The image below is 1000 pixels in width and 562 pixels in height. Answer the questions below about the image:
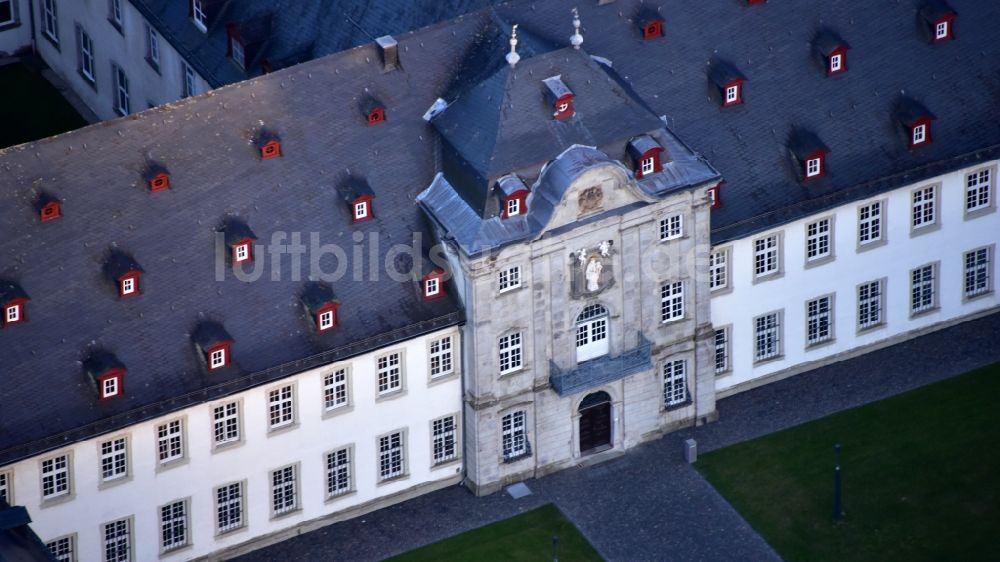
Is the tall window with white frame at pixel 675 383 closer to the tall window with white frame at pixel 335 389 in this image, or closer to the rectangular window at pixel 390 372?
the rectangular window at pixel 390 372

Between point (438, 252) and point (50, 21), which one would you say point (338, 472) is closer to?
→ point (438, 252)

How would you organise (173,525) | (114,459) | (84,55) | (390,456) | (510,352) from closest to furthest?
(114,459), (173,525), (510,352), (390,456), (84,55)

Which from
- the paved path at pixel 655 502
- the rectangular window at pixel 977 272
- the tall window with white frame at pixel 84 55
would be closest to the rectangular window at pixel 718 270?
the paved path at pixel 655 502

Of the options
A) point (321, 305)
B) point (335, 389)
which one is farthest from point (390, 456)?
point (321, 305)

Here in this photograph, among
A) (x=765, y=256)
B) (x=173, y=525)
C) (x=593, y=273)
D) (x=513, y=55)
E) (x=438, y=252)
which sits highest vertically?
(x=513, y=55)

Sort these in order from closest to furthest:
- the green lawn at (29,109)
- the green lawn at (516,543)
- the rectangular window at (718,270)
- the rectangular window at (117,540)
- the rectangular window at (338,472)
→ 1. the rectangular window at (117,540)
2. the green lawn at (516,543)
3. the rectangular window at (338,472)
4. the rectangular window at (718,270)
5. the green lawn at (29,109)

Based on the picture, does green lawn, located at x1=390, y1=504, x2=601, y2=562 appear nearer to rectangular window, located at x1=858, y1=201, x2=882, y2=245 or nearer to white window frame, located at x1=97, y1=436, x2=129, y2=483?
white window frame, located at x1=97, y1=436, x2=129, y2=483
